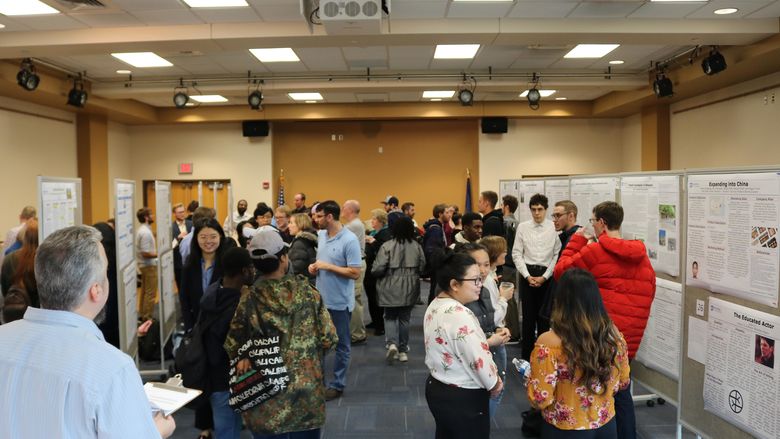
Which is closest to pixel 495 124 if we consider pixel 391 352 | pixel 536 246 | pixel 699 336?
pixel 536 246

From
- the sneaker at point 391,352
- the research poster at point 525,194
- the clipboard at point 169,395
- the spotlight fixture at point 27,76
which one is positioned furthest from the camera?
the spotlight fixture at point 27,76

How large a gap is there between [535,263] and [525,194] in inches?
77.5

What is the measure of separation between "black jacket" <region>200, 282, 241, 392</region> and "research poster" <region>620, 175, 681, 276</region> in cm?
261

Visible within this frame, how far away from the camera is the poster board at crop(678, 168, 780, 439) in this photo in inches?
105

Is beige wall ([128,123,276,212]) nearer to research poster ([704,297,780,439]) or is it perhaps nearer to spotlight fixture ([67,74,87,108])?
spotlight fixture ([67,74,87,108])

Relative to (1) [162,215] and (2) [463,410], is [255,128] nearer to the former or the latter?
(1) [162,215]

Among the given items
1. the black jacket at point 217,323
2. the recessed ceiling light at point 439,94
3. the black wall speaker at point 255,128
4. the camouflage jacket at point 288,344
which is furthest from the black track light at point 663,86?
Answer: the black wall speaker at point 255,128

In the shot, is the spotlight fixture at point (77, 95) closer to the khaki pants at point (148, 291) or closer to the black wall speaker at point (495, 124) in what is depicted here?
the khaki pants at point (148, 291)

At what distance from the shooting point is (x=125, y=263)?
4102 millimetres

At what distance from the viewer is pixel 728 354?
266cm

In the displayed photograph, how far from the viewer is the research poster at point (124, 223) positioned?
12.9 feet

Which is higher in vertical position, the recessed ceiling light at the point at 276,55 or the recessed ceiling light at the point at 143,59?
the recessed ceiling light at the point at 276,55

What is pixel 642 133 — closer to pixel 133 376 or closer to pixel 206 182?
pixel 206 182

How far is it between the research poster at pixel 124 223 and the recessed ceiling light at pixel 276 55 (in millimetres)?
3667
